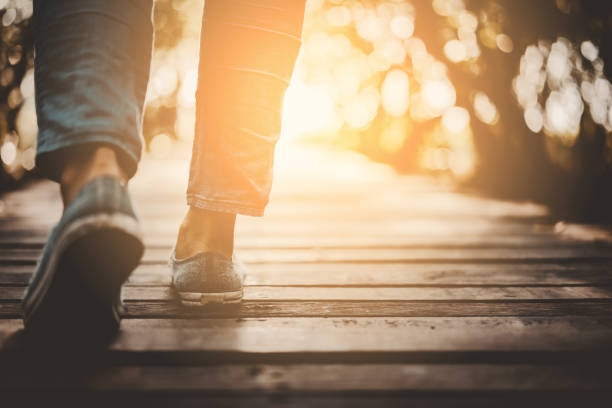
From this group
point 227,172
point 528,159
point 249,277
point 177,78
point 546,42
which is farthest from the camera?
point 177,78

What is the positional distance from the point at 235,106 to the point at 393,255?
74cm

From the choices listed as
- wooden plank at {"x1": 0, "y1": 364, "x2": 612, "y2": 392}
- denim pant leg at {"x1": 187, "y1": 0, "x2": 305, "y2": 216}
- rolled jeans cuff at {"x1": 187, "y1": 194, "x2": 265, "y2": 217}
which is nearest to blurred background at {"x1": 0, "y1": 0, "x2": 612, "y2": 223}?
denim pant leg at {"x1": 187, "y1": 0, "x2": 305, "y2": 216}

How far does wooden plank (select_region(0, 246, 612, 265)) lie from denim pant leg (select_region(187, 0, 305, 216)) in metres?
0.43

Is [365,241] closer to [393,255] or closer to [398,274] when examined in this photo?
[393,255]

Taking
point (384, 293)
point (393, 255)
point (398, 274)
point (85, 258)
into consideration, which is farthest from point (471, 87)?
point (85, 258)

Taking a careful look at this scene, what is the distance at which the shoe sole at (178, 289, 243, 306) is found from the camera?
33.6 inches

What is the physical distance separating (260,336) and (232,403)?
17 centimetres

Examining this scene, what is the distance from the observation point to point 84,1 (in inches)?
27.2

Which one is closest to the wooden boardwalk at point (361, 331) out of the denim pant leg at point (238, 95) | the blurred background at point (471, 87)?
the denim pant leg at point (238, 95)

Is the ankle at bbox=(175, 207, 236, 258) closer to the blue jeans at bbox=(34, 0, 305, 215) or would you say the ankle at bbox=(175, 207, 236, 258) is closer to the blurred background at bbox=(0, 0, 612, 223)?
the blue jeans at bbox=(34, 0, 305, 215)

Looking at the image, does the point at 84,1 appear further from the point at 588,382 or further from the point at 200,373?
the point at 588,382

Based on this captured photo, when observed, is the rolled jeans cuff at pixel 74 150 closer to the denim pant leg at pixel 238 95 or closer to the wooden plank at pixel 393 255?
the denim pant leg at pixel 238 95

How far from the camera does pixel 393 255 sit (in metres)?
1.36

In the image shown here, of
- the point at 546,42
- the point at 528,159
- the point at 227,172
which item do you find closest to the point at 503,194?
the point at 528,159
